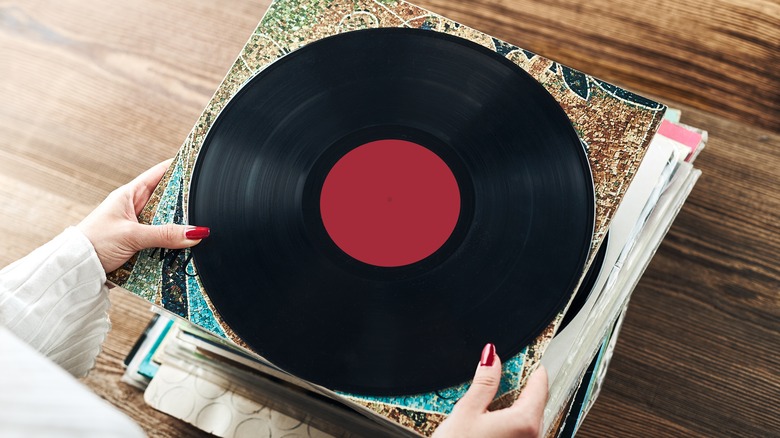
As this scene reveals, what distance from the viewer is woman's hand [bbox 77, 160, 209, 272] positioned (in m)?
0.67

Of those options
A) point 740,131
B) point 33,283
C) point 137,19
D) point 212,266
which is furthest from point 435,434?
point 137,19

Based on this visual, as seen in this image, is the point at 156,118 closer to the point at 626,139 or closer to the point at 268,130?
the point at 268,130

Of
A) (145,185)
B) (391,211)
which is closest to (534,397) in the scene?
(391,211)

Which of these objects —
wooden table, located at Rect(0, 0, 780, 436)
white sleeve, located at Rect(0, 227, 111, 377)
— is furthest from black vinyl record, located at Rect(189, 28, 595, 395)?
wooden table, located at Rect(0, 0, 780, 436)

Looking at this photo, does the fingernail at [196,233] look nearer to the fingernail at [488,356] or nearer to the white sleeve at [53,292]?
the white sleeve at [53,292]

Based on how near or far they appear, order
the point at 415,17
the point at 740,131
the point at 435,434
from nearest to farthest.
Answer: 1. the point at 435,434
2. the point at 415,17
3. the point at 740,131

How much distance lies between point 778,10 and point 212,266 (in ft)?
3.21

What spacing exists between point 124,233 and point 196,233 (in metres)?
0.08

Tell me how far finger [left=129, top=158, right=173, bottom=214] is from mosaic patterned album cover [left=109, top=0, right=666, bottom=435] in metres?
0.04

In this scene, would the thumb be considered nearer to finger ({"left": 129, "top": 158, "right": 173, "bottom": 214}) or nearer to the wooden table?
finger ({"left": 129, "top": 158, "right": 173, "bottom": 214})

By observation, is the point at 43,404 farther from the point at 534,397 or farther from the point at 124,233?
the point at 534,397

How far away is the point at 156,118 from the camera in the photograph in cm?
108

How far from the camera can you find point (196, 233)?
2.18 feet

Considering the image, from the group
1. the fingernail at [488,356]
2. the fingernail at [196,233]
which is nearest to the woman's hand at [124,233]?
the fingernail at [196,233]
